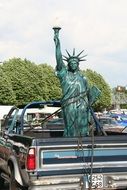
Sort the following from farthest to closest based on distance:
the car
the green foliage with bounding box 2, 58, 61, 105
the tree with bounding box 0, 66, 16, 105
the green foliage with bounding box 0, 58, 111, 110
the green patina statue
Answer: the green foliage with bounding box 2, 58, 61, 105
the green foliage with bounding box 0, 58, 111, 110
the tree with bounding box 0, 66, 16, 105
the car
the green patina statue

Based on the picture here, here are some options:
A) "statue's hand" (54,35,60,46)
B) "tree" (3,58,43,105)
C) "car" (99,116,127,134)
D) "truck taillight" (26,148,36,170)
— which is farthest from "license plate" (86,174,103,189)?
"tree" (3,58,43,105)

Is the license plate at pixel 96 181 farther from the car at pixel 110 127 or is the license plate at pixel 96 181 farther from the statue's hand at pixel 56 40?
the car at pixel 110 127

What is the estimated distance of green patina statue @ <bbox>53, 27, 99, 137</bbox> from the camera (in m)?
8.54

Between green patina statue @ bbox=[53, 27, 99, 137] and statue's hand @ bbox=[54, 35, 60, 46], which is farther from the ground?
statue's hand @ bbox=[54, 35, 60, 46]

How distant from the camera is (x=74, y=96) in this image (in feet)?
28.0

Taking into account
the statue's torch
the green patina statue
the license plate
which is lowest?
the license plate

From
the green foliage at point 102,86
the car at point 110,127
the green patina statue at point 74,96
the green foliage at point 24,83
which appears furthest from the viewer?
the green foliage at point 102,86

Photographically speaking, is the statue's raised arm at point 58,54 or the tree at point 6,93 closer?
the statue's raised arm at point 58,54

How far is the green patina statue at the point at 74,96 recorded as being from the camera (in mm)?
8539

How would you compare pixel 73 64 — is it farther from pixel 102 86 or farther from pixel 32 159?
pixel 102 86

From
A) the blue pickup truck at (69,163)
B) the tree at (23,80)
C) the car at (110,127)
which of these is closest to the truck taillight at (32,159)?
the blue pickup truck at (69,163)

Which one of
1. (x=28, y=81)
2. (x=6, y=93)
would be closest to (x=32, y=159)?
(x=6, y=93)

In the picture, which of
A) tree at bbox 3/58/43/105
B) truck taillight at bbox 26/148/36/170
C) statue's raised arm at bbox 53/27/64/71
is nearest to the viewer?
truck taillight at bbox 26/148/36/170

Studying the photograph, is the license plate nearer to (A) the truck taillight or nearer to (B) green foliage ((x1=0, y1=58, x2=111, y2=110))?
(A) the truck taillight
